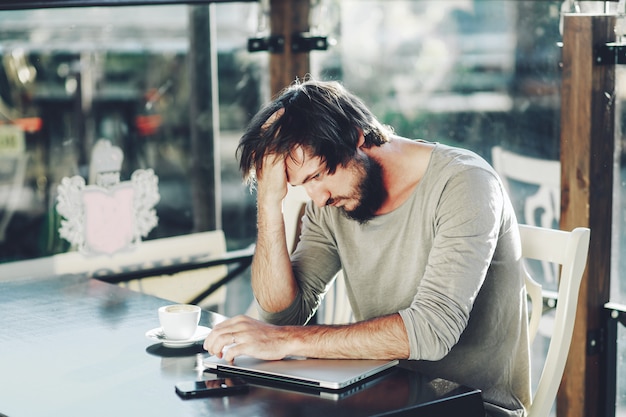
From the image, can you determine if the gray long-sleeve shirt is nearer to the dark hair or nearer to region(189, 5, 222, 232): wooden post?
the dark hair

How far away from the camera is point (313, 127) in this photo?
76.4 inches

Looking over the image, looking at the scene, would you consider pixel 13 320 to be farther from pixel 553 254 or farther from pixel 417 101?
pixel 417 101

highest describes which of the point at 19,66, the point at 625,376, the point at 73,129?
the point at 19,66

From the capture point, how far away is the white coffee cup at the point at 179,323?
188cm

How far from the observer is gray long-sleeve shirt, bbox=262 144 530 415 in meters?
1.83

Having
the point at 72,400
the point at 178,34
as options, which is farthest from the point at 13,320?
the point at 178,34

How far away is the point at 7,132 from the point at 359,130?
151cm

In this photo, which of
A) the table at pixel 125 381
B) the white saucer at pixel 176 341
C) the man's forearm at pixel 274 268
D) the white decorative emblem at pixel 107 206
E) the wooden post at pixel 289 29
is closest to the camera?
the table at pixel 125 381

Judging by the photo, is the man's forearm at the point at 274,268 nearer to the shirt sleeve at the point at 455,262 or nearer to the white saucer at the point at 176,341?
the white saucer at the point at 176,341

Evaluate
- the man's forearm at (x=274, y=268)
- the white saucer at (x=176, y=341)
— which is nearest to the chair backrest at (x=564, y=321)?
the man's forearm at (x=274, y=268)

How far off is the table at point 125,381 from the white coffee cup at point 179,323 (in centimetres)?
3

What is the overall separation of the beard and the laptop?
433 millimetres

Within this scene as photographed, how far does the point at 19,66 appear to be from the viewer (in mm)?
3051

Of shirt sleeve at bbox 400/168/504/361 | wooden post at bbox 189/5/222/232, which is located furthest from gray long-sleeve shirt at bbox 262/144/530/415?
wooden post at bbox 189/5/222/232
